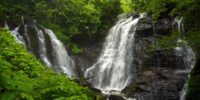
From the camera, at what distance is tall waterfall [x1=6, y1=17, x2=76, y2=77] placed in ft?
73.0

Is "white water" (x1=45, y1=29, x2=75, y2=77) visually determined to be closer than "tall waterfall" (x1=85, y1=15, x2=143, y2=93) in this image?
No

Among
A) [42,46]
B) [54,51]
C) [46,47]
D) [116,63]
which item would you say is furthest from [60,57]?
[116,63]

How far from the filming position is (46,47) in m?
23.4

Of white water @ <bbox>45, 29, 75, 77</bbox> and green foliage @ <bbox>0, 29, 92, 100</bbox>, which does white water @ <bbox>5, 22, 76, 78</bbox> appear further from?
green foliage @ <bbox>0, 29, 92, 100</bbox>

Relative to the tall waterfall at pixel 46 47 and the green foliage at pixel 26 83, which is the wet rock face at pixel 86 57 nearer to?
the tall waterfall at pixel 46 47

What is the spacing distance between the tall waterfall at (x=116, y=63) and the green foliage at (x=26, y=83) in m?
12.8

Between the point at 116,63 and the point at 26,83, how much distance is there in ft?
63.3

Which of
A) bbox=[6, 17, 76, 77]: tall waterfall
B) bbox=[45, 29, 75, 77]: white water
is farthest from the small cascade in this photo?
bbox=[45, 29, 75, 77]: white water

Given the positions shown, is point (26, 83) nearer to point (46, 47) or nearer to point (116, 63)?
point (46, 47)

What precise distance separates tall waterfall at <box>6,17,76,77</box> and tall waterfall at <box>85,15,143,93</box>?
65.3 inches

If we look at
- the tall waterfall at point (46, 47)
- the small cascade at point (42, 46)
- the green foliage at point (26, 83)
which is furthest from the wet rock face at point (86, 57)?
the green foliage at point (26, 83)

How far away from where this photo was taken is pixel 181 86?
1827cm

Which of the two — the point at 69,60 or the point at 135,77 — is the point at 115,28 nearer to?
the point at 69,60

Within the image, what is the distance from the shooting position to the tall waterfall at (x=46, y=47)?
73.0 ft
